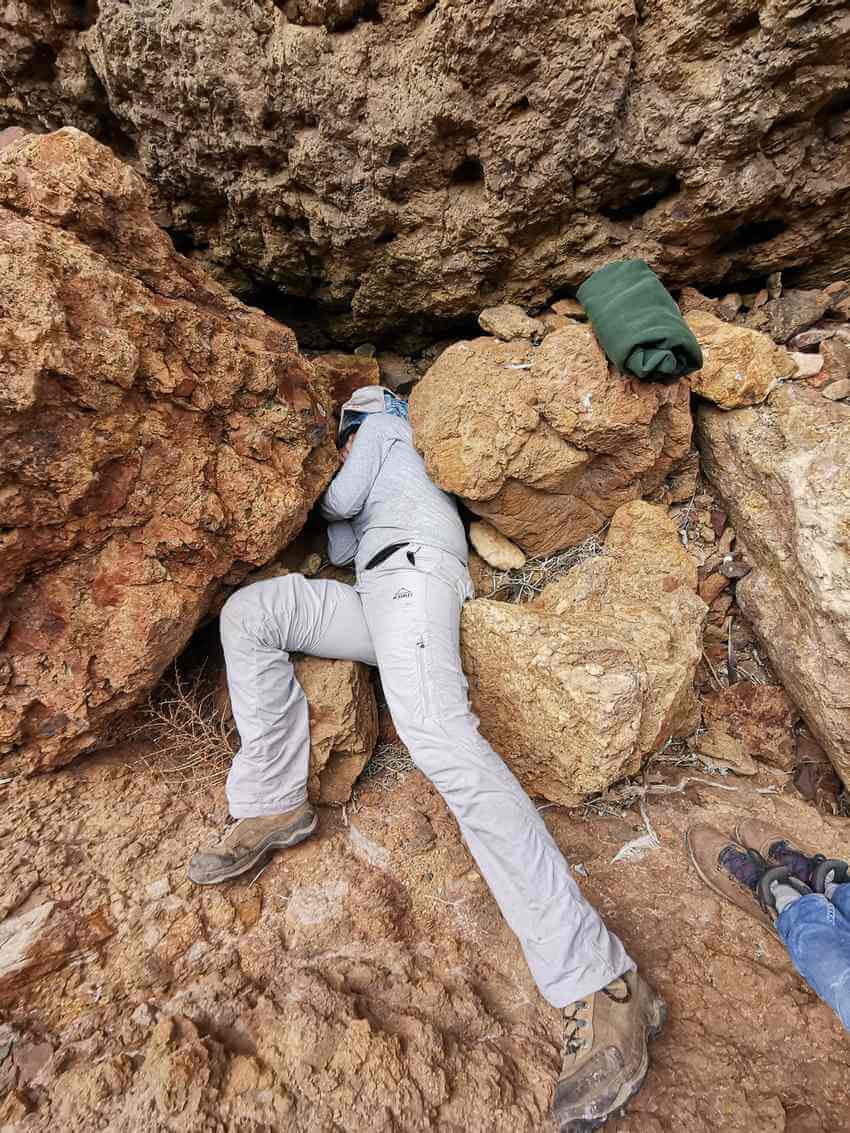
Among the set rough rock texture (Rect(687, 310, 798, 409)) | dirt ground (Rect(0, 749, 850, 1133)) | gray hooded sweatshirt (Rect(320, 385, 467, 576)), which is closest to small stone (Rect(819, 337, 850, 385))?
rough rock texture (Rect(687, 310, 798, 409))

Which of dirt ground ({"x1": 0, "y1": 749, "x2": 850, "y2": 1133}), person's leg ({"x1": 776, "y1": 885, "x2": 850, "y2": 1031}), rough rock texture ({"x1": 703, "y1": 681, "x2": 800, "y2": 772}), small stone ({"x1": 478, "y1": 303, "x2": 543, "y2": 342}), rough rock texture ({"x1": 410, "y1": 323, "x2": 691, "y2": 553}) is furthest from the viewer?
small stone ({"x1": 478, "y1": 303, "x2": 543, "y2": 342})

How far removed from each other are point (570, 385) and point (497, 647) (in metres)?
1.11

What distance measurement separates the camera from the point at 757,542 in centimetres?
219

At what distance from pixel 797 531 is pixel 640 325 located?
1.01 meters

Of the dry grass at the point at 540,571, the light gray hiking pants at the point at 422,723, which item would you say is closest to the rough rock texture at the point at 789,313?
the dry grass at the point at 540,571

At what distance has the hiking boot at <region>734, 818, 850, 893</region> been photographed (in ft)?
5.74

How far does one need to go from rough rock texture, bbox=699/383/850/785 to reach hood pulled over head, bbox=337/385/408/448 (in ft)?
4.96

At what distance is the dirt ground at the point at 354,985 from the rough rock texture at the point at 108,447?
0.53m

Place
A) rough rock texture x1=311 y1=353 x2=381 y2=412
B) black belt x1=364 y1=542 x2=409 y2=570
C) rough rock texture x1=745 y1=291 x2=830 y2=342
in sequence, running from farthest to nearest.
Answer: rough rock texture x1=311 y1=353 x2=381 y2=412 → rough rock texture x1=745 y1=291 x2=830 y2=342 → black belt x1=364 y1=542 x2=409 y2=570

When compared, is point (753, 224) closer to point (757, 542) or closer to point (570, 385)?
point (570, 385)

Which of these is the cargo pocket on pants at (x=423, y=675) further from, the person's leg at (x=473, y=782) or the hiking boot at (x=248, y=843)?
the hiking boot at (x=248, y=843)

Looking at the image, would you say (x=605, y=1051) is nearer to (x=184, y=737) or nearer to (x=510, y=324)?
(x=184, y=737)

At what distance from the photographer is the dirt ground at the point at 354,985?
1.23m

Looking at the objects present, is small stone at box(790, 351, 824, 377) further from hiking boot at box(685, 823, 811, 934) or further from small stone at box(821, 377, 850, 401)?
hiking boot at box(685, 823, 811, 934)
